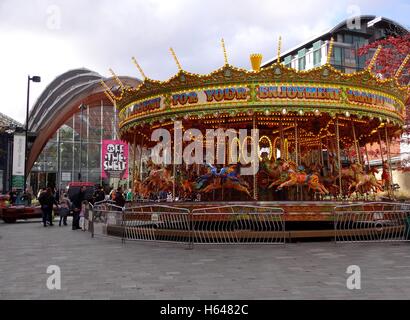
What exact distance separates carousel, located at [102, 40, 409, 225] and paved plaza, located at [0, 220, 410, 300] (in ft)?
9.90

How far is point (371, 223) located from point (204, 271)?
785 centimetres

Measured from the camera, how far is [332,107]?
1405 centimetres

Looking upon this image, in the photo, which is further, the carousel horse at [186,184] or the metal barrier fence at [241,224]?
the carousel horse at [186,184]

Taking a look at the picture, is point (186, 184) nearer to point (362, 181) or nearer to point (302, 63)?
point (362, 181)

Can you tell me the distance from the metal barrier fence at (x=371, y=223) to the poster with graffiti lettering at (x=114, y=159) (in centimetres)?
1720

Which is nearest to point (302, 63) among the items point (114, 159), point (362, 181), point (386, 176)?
point (114, 159)

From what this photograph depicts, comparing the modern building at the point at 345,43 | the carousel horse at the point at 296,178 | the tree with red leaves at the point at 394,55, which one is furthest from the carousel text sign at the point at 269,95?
the modern building at the point at 345,43

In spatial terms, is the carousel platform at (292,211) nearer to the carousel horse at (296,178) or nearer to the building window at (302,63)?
the carousel horse at (296,178)

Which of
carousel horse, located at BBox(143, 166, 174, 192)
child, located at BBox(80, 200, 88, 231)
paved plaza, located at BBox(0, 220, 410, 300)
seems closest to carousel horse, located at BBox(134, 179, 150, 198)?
carousel horse, located at BBox(143, 166, 174, 192)

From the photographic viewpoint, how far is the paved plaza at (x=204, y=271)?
624cm
